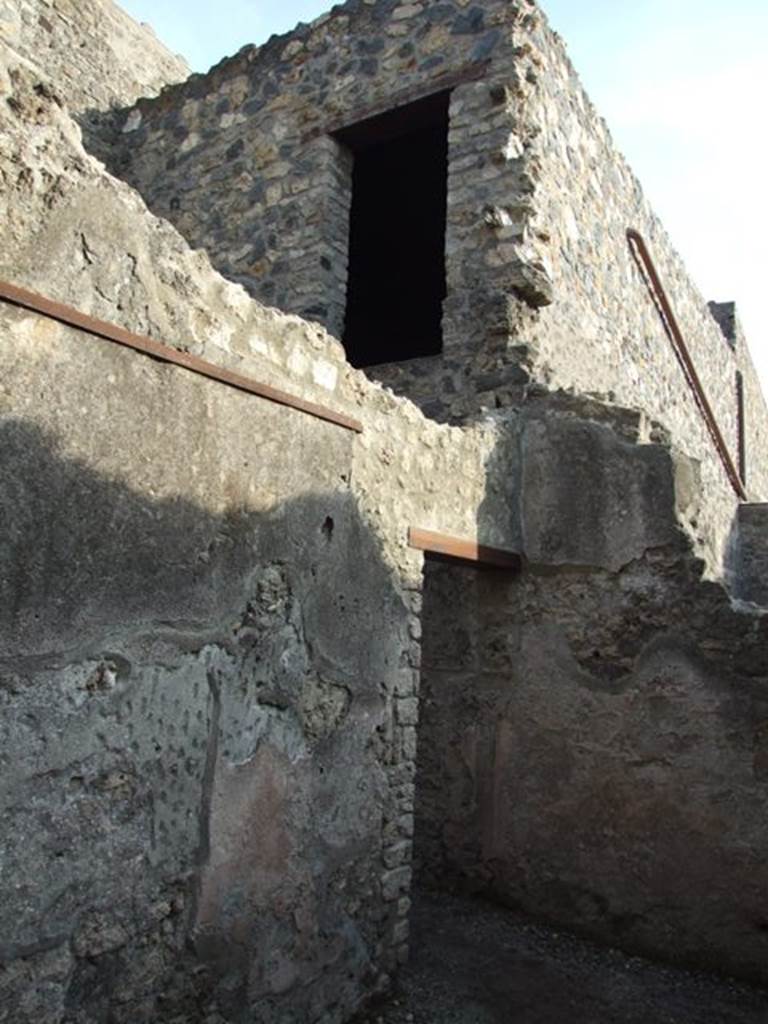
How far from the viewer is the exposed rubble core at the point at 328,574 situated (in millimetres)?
1968

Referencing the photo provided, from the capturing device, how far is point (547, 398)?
4.16m

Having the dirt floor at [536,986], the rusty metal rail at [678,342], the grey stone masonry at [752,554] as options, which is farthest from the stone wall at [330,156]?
the grey stone masonry at [752,554]

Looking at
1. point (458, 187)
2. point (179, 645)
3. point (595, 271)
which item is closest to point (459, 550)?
point (179, 645)

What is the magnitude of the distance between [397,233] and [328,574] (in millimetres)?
5593

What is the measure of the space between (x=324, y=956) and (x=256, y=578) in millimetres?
1359

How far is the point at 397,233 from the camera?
7.57m

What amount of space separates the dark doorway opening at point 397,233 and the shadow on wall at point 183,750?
3.49 metres

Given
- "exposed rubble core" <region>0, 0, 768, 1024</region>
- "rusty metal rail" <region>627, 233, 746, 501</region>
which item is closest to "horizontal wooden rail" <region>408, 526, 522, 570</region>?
"exposed rubble core" <region>0, 0, 768, 1024</region>

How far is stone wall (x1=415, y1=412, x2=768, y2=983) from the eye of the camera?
134 inches

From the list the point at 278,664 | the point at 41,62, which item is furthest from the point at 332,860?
the point at 41,62

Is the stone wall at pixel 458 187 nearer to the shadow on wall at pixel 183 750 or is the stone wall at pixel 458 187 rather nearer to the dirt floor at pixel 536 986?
the dirt floor at pixel 536 986

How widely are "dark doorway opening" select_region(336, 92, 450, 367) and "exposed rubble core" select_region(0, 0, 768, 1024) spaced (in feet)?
0.56

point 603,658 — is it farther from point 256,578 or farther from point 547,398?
point 256,578

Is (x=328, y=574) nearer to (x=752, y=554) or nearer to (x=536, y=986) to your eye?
(x=536, y=986)
